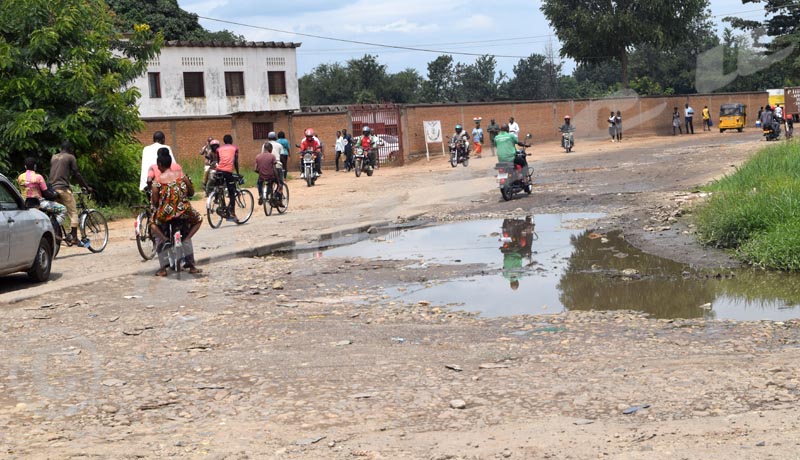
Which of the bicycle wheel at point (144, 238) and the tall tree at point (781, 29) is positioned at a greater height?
the tall tree at point (781, 29)

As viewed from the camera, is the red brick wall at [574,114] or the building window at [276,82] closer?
the red brick wall at [574,114]

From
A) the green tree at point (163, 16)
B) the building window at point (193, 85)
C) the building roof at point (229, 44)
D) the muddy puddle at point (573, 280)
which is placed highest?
the green tree at point (163, 16)

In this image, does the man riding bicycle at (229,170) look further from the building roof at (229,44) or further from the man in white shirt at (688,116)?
the man in white shirt at (688,116)

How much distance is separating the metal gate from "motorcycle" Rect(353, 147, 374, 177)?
7196 millimetres

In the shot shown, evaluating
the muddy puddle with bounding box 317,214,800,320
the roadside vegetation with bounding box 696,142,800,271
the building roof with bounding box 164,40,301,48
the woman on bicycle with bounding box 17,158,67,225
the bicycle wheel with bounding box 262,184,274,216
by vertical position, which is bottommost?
the muddy puddle with bounding box 317,214,800,320

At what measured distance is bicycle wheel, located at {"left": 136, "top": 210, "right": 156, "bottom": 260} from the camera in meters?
13.1

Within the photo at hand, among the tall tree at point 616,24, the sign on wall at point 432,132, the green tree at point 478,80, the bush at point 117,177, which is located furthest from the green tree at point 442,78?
the bush at point 117,177

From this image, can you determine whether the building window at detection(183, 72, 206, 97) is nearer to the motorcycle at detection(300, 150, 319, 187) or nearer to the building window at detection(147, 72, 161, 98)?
the building window at detection(147, 72, 161, 98)

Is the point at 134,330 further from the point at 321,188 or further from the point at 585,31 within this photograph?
the point at 585,31

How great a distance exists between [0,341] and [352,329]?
10.4 ft

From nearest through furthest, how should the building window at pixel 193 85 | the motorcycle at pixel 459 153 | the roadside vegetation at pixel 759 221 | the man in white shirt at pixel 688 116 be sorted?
the roadside vegetation at pixel 759 221 → the motorcycle at pixel 459 153 → the building window at pixel 193 85 → the man in white shirt at pixel 688 116

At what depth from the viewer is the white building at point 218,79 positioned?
1897 inches

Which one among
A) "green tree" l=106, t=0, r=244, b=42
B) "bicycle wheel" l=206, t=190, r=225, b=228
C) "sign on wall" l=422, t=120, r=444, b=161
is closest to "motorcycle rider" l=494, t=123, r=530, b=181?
"bicycle wheel" l=206, t=190, r=225, b=228

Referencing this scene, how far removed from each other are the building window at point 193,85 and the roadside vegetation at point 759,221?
38.6m
